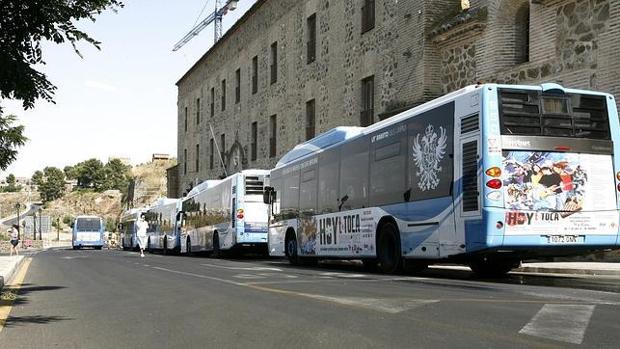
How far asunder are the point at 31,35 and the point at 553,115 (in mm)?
8185

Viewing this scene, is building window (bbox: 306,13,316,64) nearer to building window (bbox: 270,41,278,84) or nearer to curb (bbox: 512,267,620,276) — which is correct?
building window (bbox: 270,41,278,84)

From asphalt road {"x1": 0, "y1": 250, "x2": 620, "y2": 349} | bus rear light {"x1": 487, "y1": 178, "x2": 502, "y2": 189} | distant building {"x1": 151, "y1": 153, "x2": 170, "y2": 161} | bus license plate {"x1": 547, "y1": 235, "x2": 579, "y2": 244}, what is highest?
distant building {"x1": 151, "y1": 153, "x2": 170, "y2": 161}

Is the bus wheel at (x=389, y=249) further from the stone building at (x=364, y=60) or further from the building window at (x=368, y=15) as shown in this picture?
the building window at (x=368, y=15)

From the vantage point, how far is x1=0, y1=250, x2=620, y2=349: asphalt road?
→ 233 inches

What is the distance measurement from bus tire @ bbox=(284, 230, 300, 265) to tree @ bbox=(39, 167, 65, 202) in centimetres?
15538

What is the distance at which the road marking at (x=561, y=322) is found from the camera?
5.80 meters

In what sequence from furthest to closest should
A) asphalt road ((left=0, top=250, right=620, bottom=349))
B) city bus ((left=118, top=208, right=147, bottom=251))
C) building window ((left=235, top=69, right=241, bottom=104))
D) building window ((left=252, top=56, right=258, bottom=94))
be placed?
city bus ((left=118, top=208, right=147, bottom=251)) < building window ((left=235, top=69, right=241, bottom=104)) < building window ((left=252, top=56, right=258, bottom=94)) < asphalt road ((left=0, top=250, right=620, bottom=349))

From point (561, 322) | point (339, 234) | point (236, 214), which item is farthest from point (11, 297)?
point (236, 214)

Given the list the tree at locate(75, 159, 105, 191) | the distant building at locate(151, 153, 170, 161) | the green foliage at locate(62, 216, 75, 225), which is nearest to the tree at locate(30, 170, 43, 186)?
the tree at locate(75, 159, 105, 191)

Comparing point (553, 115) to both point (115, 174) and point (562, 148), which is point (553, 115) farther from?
point (115, 174)

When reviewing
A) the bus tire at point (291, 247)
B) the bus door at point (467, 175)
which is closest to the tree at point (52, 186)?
the bus tire at point (291, 247)

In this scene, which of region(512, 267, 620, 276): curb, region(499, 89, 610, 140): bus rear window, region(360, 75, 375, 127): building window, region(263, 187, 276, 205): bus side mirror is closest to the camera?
region(499, 89, 610, 140): bus rear window

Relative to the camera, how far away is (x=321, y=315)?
7340 mm

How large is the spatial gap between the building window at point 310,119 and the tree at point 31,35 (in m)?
23.6
